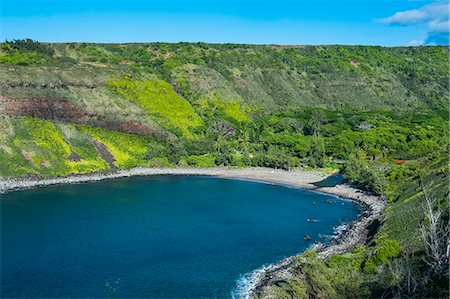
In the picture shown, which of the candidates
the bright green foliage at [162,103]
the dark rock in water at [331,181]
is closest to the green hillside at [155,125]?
the bright green foliage at [162,103]

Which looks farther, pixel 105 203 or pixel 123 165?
pixel 123 165

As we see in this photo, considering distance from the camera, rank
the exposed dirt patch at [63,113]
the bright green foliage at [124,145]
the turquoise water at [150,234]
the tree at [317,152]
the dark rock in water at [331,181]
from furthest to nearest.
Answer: the tree at [317,152] < the exposed dirt patch at [63,113] < the bright green foliage at [124,145] < the dark rock in water at [331,181] < the turquoise water at [150,234]

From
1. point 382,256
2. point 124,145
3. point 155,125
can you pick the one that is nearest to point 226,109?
point 155,125

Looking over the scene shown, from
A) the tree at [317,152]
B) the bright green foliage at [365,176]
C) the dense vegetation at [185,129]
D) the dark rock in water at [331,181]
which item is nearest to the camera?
the bright green foliage at [365,176]

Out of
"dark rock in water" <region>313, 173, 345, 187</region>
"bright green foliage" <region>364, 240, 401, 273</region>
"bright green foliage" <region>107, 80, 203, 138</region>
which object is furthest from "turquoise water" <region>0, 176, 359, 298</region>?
"bright green foliage" <region>107, 80, 203, 138</region>

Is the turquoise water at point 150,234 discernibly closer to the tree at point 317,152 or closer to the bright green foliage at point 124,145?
the bright green foliage at point 124,145

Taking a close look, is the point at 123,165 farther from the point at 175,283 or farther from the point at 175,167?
the point at 175,283

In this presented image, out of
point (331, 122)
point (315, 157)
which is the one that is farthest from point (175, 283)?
point (331, 122)

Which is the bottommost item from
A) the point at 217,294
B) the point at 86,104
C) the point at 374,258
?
the point at 217,294

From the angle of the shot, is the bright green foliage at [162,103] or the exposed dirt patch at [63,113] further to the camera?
the bright green foliage at [162,103]
